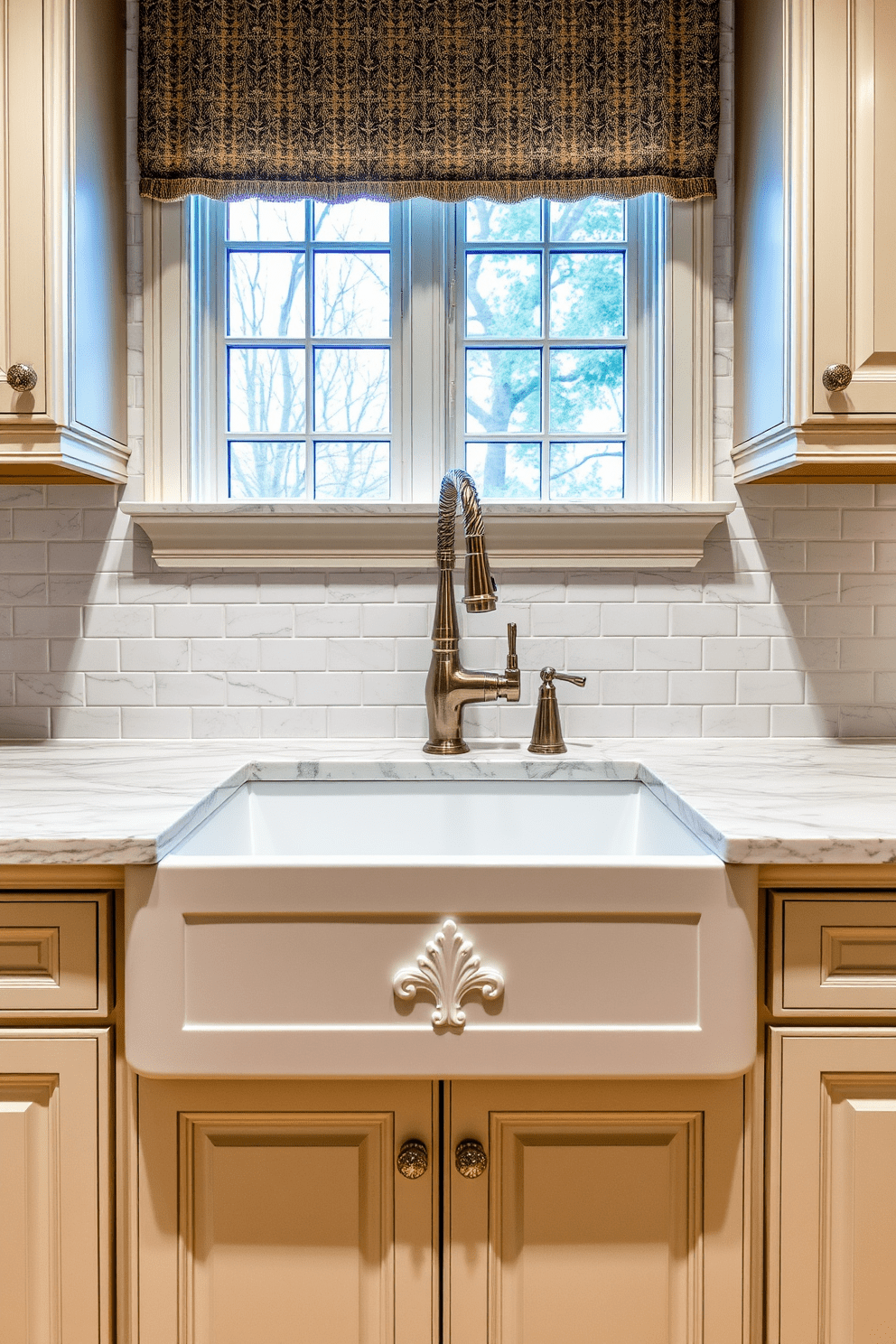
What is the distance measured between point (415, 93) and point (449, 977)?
1.48 metres

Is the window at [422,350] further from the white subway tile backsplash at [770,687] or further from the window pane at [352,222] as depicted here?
the white subway tile backsplash at [770,687]

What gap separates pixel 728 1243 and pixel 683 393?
4.39 feet

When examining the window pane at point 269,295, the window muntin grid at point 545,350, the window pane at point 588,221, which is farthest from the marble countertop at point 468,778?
the window pane at point 588,221

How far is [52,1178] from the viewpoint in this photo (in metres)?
0.98

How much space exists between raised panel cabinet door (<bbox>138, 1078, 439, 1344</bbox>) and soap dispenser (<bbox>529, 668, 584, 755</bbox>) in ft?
2.10

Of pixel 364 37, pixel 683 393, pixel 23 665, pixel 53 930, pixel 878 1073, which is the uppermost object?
pixel 364 37

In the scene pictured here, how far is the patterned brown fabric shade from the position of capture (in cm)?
154

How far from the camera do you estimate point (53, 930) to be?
0.98 meters

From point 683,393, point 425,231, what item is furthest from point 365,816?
point 425,231

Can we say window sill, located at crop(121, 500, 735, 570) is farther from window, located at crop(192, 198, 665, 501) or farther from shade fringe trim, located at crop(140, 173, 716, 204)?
shade fringe trim, located at crop(140, 173, 716, 204)

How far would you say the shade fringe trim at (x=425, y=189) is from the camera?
1.55 m

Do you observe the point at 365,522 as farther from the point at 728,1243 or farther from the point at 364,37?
the point at 728,1243

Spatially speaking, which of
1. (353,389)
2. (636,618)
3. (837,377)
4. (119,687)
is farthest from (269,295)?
(837,377)

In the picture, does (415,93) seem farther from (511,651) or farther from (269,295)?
(511,651)
